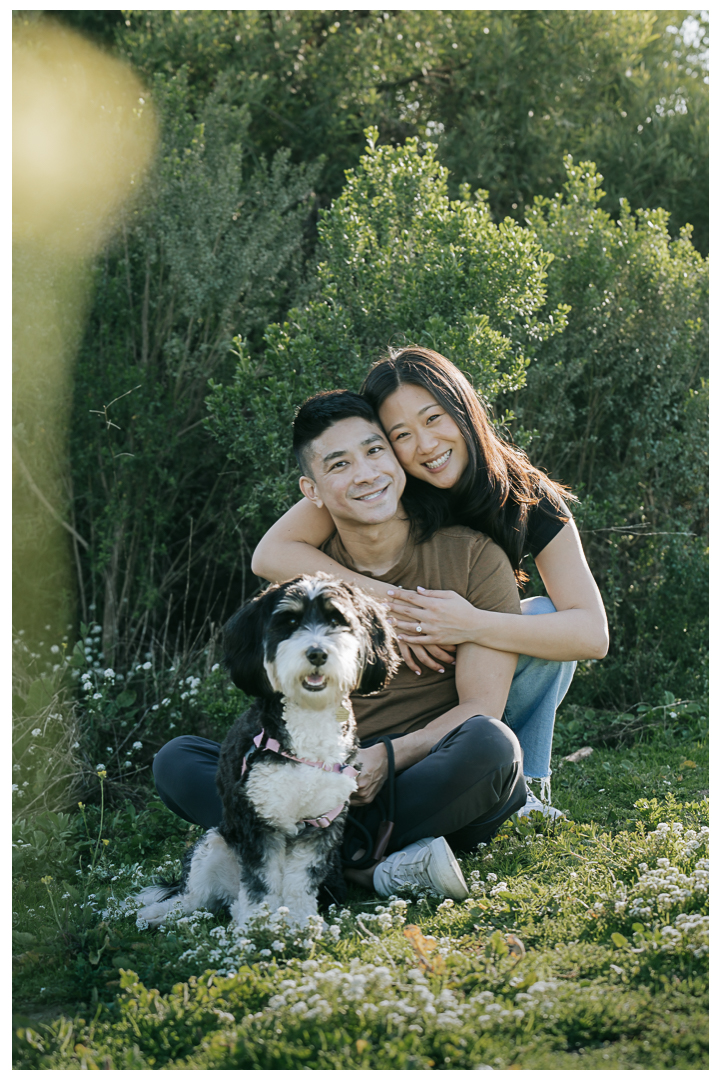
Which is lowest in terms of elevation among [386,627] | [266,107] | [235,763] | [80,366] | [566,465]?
[235,763]

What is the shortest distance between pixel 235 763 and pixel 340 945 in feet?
2.13

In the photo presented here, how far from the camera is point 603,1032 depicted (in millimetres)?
1881

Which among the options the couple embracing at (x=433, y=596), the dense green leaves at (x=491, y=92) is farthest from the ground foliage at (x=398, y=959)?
the dense green leaves at (x=491, y=92)

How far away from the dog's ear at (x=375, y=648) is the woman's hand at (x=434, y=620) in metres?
0.27

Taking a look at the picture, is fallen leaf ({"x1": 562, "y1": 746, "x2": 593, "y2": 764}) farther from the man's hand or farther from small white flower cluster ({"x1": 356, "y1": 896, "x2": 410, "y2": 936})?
small white flower cluster ({"x1": 356, "y1": 896, "x2": 410, "y2": 936})

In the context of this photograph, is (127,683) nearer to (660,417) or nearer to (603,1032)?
(603,1032)

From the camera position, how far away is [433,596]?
10.3ft

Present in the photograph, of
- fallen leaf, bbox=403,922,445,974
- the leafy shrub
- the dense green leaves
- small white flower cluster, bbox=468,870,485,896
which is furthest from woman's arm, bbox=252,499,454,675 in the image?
the dense green leaves

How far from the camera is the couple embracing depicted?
2920 mm

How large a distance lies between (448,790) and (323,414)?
1.46 meters

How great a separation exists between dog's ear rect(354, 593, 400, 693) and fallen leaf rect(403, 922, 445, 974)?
2.40 ft

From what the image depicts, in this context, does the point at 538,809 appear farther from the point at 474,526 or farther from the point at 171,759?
the point at 171,759

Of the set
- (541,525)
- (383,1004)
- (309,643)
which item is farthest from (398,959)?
(541,525)

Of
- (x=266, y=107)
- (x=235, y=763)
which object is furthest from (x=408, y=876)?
(x=266, y=107)
